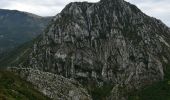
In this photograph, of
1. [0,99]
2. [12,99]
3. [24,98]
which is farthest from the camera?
[24,98]

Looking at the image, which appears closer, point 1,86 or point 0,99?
point 0,99

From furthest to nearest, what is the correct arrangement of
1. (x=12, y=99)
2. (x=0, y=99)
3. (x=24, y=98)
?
(x=24, y=98) < (x=12, y=99) < (x=0, y=99)

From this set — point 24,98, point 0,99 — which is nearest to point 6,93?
point 24,98

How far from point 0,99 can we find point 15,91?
40.7 meters

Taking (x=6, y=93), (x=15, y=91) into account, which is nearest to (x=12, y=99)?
(x=6, y=93)

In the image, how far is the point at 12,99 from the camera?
170 m

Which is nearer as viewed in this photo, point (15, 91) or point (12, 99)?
point (12, 99)

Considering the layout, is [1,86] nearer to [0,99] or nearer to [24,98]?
[24,98]

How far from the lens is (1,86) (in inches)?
7707

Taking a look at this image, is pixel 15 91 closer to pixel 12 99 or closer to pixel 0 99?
pixel 12 99

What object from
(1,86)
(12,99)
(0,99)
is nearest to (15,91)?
(1,86)

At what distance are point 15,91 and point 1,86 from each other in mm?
8573

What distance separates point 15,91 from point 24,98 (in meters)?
10.6

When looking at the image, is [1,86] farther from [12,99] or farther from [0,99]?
[0,99]
